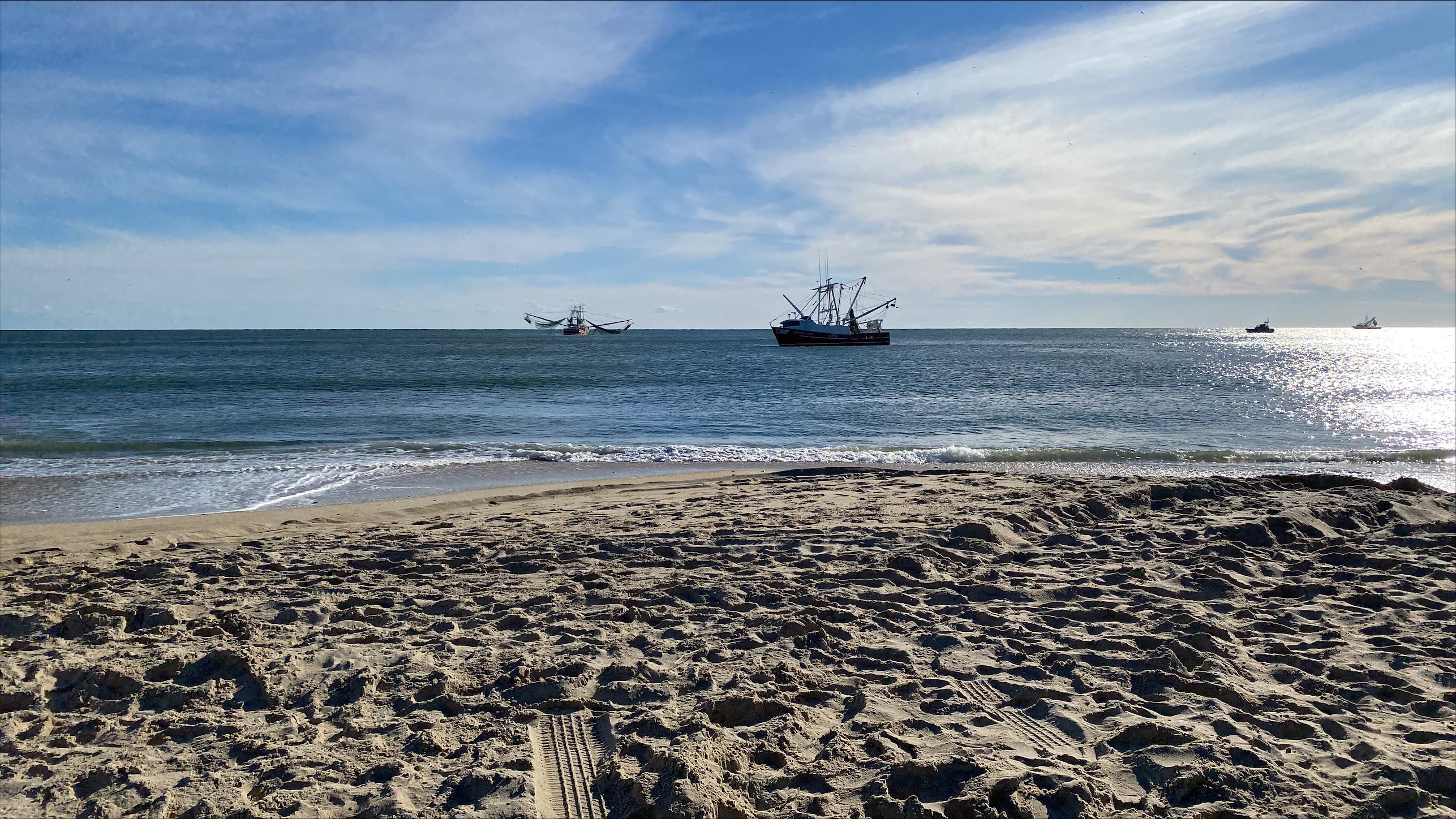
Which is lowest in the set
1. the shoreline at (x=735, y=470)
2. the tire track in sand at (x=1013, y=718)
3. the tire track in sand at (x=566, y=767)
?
the shoreline at (x=735, y=470)

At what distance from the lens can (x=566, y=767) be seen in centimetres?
328

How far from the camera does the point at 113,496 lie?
37.2 ft

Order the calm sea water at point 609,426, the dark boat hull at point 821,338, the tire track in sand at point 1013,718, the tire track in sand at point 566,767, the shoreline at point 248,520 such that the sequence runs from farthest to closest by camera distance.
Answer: the dark boat hull at point 821,338 < the calm sea water at point 609,426 < the shoreline at point 248,520 < the tire track in sand at point 1013,718 < the tire track in sand at point 566,767

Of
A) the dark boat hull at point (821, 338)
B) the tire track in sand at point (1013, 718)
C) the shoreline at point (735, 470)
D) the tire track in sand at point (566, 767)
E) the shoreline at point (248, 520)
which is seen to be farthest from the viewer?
the dark boat hull at point (821, 338)

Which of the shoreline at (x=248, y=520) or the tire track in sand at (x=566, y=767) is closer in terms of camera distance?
the tire track in sand at (x=566, y=767)

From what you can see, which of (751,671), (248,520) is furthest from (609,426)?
(751,671)

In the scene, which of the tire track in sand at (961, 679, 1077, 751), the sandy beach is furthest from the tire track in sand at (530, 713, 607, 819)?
the tire track in sand at (961, 679, 1077, 751)

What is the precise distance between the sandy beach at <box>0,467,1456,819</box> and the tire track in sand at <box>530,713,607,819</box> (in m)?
0.02

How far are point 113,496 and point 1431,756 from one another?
14276mm

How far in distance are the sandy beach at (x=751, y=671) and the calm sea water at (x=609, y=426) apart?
236 inches

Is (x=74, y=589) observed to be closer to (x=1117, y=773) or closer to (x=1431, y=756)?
(x=1117, y=773)

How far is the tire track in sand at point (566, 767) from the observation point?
298 cm

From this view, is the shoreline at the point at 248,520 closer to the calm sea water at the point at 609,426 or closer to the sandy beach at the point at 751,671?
the sandy beach at the point at 751,671

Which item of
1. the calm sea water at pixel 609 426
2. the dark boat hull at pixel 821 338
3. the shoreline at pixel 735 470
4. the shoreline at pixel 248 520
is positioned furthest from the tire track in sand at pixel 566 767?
the dark boat hull at pixel 821 338
